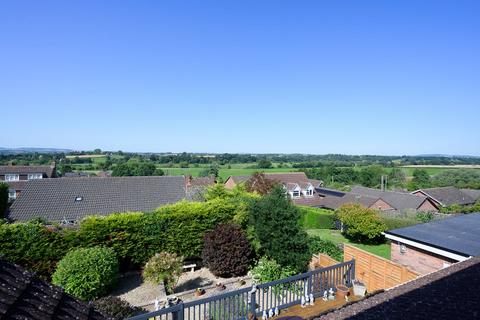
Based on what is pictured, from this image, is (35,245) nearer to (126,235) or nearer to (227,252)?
(126,235)

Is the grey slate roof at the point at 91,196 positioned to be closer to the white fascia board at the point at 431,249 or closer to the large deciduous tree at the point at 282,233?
the large deciduous tree at the point at 282,233

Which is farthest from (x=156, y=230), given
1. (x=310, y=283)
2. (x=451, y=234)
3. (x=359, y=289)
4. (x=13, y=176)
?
(x=13, y=176)

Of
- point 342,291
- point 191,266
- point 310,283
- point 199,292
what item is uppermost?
point 310,283

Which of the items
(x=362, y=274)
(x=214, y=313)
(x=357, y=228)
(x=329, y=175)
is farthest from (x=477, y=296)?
(x=329, y=175)

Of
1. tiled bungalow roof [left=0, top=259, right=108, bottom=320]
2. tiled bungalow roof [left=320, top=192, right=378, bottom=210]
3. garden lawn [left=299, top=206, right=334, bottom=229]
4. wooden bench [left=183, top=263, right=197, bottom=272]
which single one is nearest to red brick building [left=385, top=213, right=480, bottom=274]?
wooden bench [left=183, top=263, right=197, bottom=272]

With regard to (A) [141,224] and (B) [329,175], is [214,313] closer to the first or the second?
(A) [141,224]

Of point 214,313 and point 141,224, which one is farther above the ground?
point 141,224

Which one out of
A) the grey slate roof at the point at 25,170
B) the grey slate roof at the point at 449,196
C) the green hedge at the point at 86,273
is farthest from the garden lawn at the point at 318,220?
the grey slate roof at the point at 25,170
